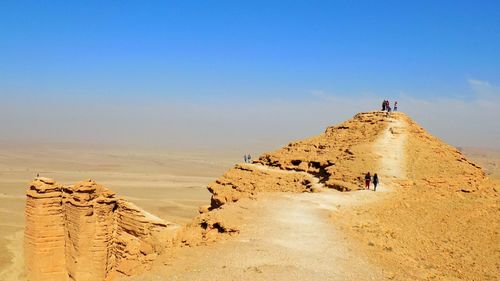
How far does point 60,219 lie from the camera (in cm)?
1897

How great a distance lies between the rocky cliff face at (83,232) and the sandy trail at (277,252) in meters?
4.30

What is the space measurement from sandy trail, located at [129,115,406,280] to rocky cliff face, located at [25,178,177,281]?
430 cm

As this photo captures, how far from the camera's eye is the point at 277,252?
1088 cm

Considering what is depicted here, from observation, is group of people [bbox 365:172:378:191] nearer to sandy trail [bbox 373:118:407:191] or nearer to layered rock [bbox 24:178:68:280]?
sandy trail [bbox 373:118:407:191]

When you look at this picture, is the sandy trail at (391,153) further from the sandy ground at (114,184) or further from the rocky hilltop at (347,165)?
the sandy ground at (114,184)

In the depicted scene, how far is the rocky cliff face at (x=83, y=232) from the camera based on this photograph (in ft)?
56.6

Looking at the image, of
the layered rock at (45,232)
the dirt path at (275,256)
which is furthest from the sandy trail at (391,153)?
the layered rock at (45,232)

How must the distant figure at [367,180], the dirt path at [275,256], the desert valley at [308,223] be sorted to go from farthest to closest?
the distant figure at [367,180] → the desert valley at [308,223] → the dirt path at [275,256]

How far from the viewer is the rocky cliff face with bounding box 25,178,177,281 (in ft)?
56.6

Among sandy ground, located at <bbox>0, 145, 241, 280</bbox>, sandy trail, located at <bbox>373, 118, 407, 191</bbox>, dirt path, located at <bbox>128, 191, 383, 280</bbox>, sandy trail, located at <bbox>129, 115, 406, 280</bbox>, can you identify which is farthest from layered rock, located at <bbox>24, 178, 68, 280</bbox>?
sandy trail, located at <bbox>373, 118, 407, 191</bbox>

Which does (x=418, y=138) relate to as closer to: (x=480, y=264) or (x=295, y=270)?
(x=480, y=264)

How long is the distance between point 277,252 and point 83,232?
10.2 m

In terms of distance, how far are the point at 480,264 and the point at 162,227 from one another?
10.3 meters

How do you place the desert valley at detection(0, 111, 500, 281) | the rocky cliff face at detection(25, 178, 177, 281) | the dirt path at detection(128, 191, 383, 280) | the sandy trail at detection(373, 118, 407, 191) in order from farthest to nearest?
1. the sandy trail at detection(373, 118, 407, 191)
2. the rocky cliff face at detection(25, 178, 177, 281)
3. the desert valley at detection(0, 111, 500, 281)
4. the dirt path at detection(128, 191, 383, 280)
